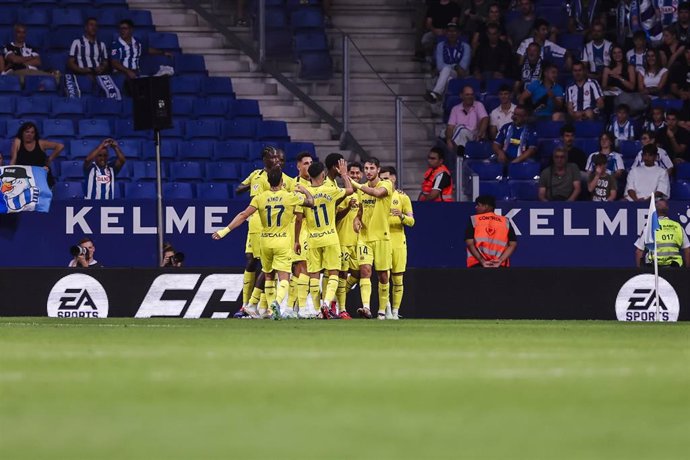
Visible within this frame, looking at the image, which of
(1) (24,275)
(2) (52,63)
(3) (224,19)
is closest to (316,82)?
(3) (224,19)

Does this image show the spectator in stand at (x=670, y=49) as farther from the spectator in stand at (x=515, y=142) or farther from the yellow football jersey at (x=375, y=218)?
the yellow football jersey at (x=375, y=218)

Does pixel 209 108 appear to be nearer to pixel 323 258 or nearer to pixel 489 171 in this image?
pixel 489 171

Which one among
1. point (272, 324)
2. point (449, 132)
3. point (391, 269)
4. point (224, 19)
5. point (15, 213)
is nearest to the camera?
point (272, 324)

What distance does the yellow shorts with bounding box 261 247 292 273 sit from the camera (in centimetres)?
1783

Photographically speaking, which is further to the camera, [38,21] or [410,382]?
[38,21]

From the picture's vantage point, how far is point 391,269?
1952cm

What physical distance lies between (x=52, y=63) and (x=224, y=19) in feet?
9.92

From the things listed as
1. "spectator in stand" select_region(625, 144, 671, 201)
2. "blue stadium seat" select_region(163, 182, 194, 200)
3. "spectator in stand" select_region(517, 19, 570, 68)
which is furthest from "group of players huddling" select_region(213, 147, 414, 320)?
"spectator in stand" select_region(517, 19, 570, 68)

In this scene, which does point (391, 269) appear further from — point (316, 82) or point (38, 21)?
point (38, 21)

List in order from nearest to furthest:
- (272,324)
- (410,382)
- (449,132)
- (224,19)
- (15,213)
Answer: (410,382)
(272,324)
(15,213)
(449,132)
(224,19)

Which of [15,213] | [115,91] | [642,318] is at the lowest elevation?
[642,318]

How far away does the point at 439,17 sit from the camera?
2461 cm

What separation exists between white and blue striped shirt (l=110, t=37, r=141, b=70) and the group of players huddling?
15.5 feet

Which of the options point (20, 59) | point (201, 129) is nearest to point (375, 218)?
point (201, 129)
